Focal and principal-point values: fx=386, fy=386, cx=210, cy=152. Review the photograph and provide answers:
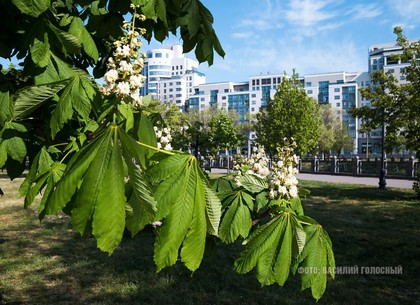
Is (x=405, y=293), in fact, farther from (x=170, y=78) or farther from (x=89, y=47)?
(x=170, y=78)

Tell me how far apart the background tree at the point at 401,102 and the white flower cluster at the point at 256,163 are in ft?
46.5

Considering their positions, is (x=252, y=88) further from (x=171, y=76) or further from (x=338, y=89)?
(x=171, y=76)

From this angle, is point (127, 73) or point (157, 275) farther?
point (157, 275)

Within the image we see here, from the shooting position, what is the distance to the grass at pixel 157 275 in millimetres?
5379

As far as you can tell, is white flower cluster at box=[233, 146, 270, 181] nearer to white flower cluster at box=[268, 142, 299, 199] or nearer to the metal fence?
white flower cluster at box=[268, 142, 299, 199]

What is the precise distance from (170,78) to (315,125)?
123m

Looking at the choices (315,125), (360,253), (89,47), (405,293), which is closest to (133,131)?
(89,47)

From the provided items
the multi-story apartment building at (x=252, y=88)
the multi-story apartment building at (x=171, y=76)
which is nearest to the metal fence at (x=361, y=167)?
the multi-story apartment building at (x=252, y=88)

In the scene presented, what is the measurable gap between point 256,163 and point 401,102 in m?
16.1

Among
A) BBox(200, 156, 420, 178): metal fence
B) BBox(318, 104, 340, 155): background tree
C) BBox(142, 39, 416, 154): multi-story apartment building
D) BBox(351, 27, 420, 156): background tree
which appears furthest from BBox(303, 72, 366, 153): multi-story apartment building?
BBox(351, 27, 420, 156): background tree

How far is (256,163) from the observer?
3117mm

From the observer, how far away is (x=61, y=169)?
1780mm

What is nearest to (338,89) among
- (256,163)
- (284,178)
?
(256,163)

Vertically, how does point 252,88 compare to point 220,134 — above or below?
above
